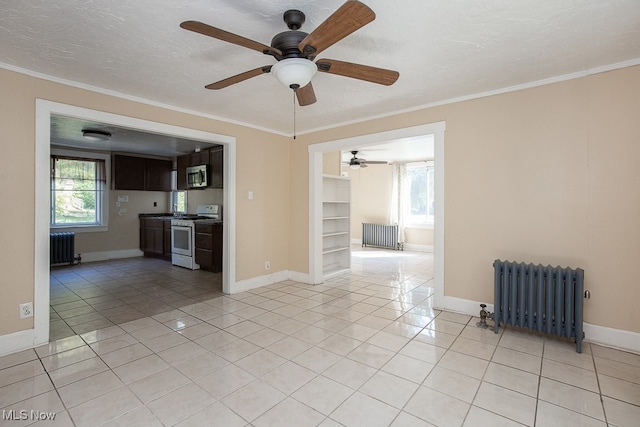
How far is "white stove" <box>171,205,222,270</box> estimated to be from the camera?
18.7 ft

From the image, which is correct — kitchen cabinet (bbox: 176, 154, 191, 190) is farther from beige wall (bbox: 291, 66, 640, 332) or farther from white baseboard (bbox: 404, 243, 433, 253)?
white baseboard (bbox: 404, 243, 433, 253)

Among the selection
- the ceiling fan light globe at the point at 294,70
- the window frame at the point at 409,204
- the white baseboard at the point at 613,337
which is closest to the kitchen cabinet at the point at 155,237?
the ceiling fan light globe at the point at 294,70

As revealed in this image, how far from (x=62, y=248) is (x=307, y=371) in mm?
6163

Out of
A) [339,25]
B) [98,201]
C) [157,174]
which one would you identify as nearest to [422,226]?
[157,174]

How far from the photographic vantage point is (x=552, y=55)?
2.38 meters

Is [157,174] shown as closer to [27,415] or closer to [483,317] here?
[27,415]

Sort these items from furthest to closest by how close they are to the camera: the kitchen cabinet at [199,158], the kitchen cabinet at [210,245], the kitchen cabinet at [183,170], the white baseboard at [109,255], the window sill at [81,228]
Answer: the white baseboard at [109,255] < the kitchen cabinet at [183,170] < the window sill at [81,228] < the kitchen cabinet at [199,158] < the kitchen cabinet at [210,245]

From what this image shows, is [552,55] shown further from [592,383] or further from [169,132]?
[169,132]

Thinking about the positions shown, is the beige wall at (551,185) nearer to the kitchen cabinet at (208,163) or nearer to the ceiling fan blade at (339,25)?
the ceiling fan blade at (339,25)

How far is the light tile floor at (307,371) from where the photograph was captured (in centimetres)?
177

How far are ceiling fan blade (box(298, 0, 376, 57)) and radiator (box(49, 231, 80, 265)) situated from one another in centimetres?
653

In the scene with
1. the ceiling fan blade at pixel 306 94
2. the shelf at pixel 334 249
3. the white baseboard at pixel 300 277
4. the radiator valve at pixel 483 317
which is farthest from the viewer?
the shelf at pixel 334 249

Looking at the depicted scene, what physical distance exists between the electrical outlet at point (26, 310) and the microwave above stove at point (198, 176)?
342 centimetres

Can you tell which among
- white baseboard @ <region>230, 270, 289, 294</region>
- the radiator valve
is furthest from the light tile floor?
white baseboard @ <region>230, 270, 289, 294</region>
